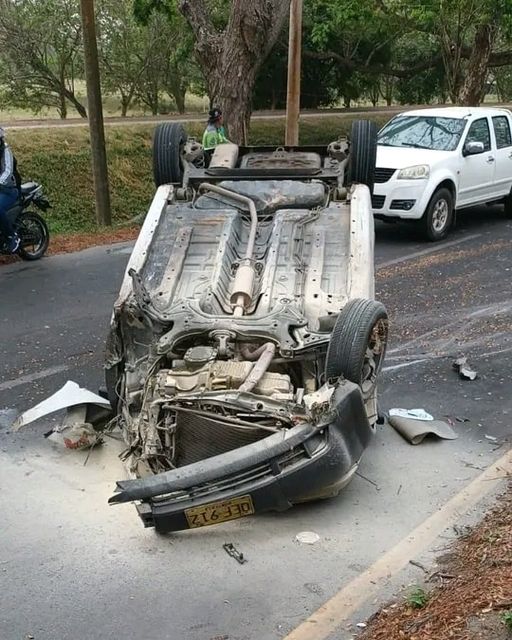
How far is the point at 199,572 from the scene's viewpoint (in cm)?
411

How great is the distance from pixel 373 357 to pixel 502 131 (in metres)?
9.75

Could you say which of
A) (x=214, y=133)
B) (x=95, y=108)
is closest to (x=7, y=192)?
(x=95, y=108)

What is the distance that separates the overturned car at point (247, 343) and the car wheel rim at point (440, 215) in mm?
4897

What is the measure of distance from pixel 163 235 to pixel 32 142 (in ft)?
46.2

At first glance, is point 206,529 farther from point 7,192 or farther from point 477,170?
point 477,170

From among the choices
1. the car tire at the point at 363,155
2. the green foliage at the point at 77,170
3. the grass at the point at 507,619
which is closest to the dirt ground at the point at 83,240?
the green foliage at the point at 77,170

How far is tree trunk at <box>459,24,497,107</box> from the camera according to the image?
19.8 metres

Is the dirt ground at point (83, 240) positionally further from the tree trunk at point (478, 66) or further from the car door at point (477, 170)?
the tree trunk at point (478, 66)

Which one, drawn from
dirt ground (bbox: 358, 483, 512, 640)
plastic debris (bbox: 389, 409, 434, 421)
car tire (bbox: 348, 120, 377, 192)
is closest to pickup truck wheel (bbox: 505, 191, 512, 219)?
car tire (bbox: 348, 120, 377, 192)

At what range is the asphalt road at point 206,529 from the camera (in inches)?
150

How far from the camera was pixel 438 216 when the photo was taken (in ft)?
40.0

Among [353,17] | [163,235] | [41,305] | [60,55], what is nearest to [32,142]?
[60,55]

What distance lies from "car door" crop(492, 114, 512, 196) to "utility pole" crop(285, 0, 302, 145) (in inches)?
154

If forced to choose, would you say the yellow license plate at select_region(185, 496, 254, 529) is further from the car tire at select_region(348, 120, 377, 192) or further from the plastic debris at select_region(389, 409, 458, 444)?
the car tire at select_region(348, 120, 377, 192)
